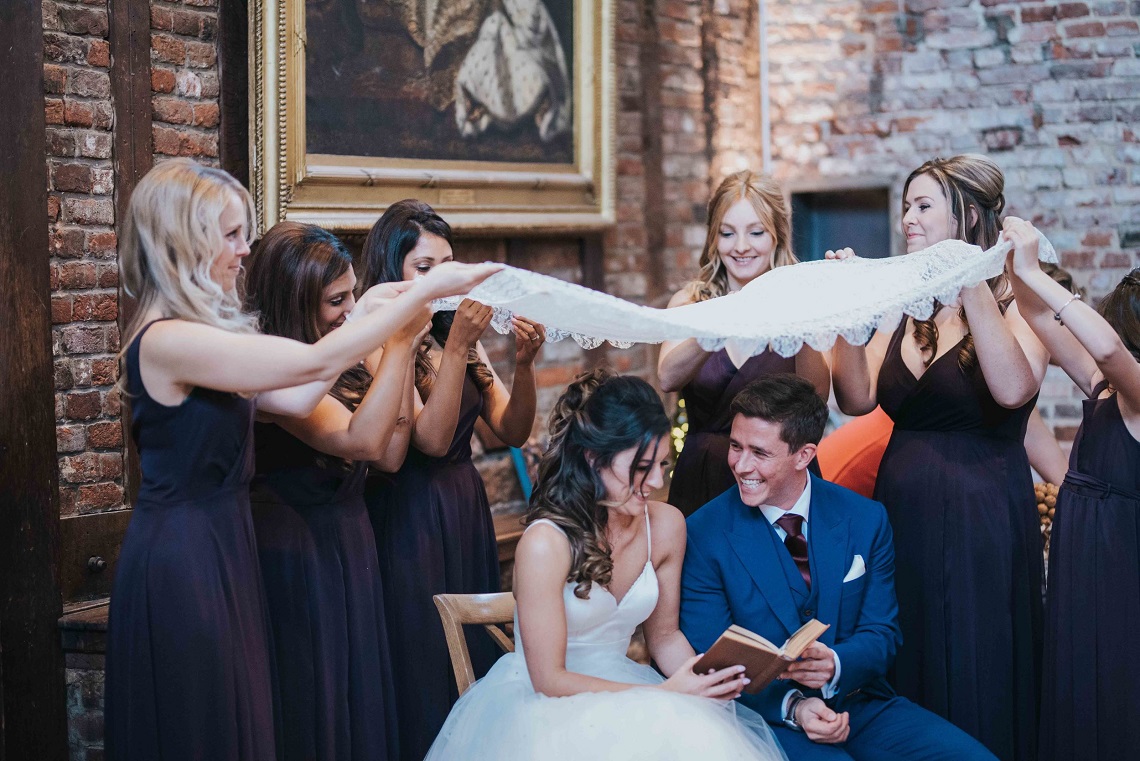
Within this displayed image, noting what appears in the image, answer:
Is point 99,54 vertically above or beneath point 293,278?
above

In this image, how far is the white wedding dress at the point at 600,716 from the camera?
225cm

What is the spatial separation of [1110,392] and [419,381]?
1.66 meters

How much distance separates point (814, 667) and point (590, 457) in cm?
62

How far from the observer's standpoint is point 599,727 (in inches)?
89.5

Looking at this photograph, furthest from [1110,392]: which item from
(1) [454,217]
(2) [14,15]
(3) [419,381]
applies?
(2) [14,15]

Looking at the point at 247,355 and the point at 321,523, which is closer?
the point at 247,355

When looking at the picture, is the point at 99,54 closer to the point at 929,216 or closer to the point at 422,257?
the point at 422,257

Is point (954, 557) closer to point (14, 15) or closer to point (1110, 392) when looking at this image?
point (1110, 392)

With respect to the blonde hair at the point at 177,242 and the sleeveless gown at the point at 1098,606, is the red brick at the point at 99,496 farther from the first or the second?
the sleeveless gown at the point at 1098,606

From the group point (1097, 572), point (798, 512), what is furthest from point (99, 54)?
point (1097, 572)

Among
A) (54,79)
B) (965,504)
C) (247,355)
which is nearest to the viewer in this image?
(247,355)

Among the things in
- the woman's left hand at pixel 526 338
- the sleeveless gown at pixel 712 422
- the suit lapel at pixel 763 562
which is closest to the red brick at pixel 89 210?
the woman's left hand at pixel 526 338

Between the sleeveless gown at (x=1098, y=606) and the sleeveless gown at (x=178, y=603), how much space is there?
1.82 m

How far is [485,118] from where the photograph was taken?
457 centimetres
